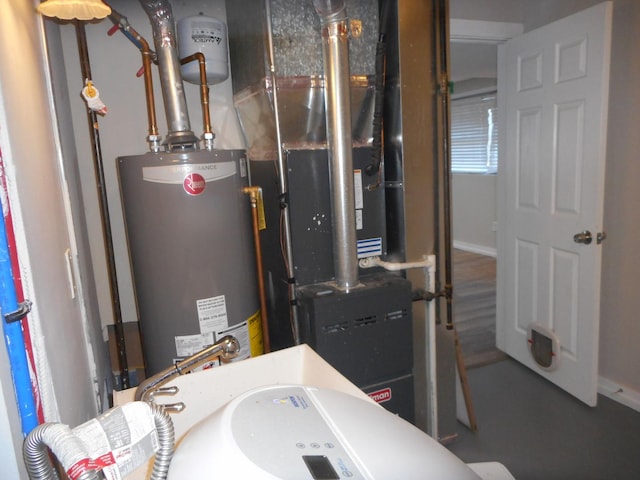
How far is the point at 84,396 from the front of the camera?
1371mm

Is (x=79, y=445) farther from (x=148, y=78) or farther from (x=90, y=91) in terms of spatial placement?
(x=148, y=78)

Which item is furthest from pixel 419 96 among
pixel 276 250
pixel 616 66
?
pixel 616 66

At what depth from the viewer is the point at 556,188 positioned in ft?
8.00

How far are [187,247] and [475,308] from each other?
2989 millimetres

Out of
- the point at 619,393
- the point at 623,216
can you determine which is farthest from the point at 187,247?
the point at 619,393

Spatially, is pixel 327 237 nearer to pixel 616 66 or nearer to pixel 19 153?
pixel 19 153

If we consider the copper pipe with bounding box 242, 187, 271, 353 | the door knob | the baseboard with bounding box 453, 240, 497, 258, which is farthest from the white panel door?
the baseboard with bounding box 453, 240, 497, 258

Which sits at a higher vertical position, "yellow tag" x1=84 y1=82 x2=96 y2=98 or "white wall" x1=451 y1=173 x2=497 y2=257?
"yellow tag" x1=84 y1=82 x2=96 y2=98

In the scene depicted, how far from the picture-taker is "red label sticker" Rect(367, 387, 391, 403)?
1.79 meters

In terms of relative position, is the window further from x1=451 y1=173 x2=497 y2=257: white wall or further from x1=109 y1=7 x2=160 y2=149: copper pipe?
Answer: x1=109 y1=7 x2=160 y2=149: copper pipe

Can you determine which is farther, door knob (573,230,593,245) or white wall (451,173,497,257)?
white wall (451,173,497,257)

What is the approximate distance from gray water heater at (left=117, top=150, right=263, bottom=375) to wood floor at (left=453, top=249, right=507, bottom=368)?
1569mm

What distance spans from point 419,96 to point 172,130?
3.29ft

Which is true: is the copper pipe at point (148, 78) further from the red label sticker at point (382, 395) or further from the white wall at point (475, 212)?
the white wall at point (475, 212)
